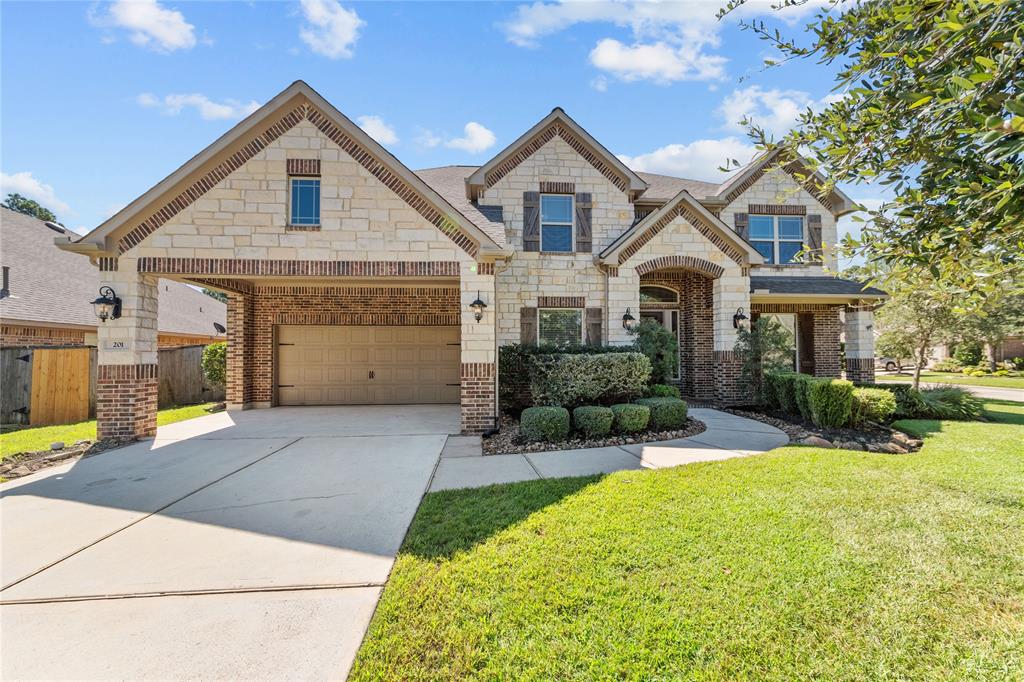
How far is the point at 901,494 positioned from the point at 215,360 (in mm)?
15267

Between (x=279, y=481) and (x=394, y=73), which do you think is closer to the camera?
(x=279, y=481)

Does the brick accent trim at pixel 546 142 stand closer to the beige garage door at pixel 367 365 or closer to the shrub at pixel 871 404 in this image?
the beige garage door at pixel 367 365

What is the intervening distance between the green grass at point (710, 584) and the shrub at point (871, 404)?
2926 mm

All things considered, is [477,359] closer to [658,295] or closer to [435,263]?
[435,263]

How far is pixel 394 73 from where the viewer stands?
8.23 metres

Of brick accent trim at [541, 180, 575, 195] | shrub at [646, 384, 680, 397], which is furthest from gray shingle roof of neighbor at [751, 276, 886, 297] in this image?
brick accent trim at [541, 180, 575, 195]

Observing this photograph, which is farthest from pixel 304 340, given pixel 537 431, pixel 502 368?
pixel 537 431

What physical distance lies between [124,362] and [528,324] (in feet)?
27.3

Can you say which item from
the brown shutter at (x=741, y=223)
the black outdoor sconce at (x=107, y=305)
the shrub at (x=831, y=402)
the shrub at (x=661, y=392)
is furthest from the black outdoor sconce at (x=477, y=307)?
the brown shutter at (x=741, y=223)

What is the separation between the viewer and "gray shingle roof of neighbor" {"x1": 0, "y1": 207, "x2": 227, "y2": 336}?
1159 cm

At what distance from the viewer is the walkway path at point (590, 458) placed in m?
5.27

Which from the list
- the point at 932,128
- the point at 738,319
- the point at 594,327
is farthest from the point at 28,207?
the point at 932,128

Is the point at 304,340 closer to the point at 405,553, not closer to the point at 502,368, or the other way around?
the point at 502,368

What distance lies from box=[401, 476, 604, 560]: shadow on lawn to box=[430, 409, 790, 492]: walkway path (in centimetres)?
34
